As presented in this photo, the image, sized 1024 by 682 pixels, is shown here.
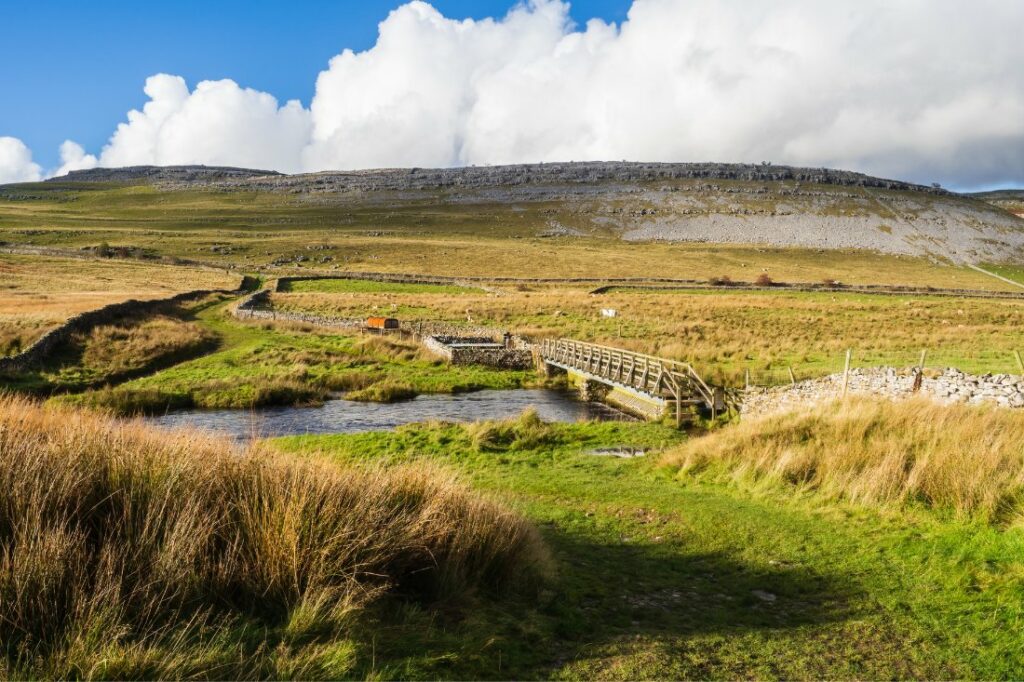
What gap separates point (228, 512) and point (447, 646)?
2.10 meters

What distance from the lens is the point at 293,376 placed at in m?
28.7

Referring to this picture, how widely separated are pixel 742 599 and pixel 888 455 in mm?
4792

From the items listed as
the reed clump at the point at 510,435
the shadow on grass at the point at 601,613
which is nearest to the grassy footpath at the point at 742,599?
the shadow on grass at the point at 601,613

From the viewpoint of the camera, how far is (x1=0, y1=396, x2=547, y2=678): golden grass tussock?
4.45 meters

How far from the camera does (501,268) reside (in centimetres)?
10194

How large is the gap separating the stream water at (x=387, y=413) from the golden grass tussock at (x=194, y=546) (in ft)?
47.7

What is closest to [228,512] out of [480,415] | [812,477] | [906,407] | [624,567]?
[624,567]

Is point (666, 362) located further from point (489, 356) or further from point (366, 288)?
point (366, 288)

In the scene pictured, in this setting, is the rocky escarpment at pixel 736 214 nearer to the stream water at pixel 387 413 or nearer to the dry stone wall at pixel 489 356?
the dry stone wall at pixel 489 356

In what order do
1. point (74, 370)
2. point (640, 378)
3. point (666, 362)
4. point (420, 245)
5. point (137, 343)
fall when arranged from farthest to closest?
1. point (420, 245)
2. point (137, 343)
3. point (74, 370)
4. point (666, 362)
5. point (640, 378)

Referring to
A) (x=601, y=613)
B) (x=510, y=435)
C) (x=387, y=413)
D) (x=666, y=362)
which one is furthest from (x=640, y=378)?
(x=601, y=613)

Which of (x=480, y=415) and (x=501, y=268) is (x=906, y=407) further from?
(x=501, y=268)

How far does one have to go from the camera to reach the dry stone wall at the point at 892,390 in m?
15.5

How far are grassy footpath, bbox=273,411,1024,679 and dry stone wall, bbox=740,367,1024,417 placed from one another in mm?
7588
